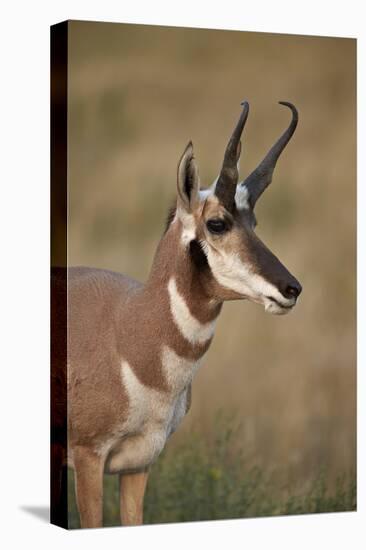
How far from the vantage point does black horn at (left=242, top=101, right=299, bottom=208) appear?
1127 cm

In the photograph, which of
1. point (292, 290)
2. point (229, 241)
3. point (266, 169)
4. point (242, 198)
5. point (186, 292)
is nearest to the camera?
point (292, 290)

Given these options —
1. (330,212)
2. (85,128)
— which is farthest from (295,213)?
(85,128)

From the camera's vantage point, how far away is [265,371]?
1203cm

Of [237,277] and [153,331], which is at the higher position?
[237,277]

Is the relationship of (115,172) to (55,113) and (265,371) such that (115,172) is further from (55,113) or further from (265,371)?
(265,371)

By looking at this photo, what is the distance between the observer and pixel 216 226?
10.8 m

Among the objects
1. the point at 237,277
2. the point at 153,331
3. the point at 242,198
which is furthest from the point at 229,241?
the point at 153,331

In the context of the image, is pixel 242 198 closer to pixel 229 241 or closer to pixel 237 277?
pixel 229 241

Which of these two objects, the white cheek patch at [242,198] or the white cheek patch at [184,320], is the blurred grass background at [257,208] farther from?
the white cheek patch at [184,320]

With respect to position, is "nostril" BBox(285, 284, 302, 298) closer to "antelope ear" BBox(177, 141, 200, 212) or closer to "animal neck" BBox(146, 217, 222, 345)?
"animal neck" BBox(146, 217, 222, 345)

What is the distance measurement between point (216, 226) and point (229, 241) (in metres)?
0.14

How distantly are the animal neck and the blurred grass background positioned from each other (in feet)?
1.11

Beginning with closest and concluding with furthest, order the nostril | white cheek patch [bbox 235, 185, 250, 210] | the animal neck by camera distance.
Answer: the nostril < the animal neck < white cheek patch [bbox 235, 185, 250, 210]

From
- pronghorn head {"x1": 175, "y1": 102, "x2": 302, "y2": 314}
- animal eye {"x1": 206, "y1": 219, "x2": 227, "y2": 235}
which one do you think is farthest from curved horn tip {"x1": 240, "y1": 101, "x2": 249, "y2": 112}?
animal eye {"x1": 206, "y1": 219, "x2": 227, "y2": 235}
